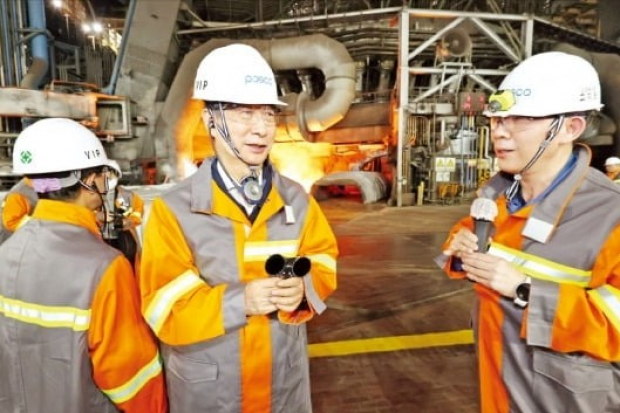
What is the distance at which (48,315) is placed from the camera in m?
1.44

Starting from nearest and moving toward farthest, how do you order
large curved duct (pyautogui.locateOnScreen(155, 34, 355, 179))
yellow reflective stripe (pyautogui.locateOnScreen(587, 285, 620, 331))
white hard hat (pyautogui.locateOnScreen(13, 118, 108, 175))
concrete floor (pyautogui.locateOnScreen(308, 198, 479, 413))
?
1. yellow reflective stripe (pyautogui.locateOnScreen(587, 285, 620, 331))
2. white hard hat (pyautogui.locateOnScreen(13, 118, 108, 175))
3. concrete floor (pyautogui.locateOnScreen(308, 198, 479, 413))
4. large curved duct (pyautogui.locateOnScreen(155, 34, 355, 179))

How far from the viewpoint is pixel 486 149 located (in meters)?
11.8

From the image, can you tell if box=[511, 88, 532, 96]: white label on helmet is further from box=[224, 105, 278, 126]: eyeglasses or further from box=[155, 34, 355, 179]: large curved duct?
box=[155, 34, 355, 179]: large curved duct

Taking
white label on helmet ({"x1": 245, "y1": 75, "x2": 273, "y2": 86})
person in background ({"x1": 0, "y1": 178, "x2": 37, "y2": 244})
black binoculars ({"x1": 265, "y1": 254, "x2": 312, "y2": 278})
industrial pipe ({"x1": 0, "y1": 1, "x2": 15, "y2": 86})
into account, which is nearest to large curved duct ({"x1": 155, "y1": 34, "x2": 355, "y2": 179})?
industrial pipe ({"x1": 0, "y1": 1, "x2": 15, "y2": 86})

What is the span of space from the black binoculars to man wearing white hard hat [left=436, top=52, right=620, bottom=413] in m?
0.58

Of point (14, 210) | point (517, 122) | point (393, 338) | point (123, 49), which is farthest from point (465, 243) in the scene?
point (123, 49)

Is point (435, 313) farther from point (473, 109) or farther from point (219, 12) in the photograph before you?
point (219, 12)

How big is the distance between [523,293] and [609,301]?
→ 0.75ft

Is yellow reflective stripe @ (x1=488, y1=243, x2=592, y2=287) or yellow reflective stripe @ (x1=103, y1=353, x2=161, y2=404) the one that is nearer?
yellow reflective stripe @ (x1=488, y1=243, x2=592, y2=287)

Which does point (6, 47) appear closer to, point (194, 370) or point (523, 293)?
point (194, 370)

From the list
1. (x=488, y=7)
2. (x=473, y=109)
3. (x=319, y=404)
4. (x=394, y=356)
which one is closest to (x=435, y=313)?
(x=394, y=356)

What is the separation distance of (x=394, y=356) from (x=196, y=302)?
7.78ft

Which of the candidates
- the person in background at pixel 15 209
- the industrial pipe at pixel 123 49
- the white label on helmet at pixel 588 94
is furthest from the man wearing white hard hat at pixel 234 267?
the industrial pipe at pixel 123 49

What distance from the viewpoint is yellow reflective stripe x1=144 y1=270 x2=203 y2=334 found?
1.35 m
